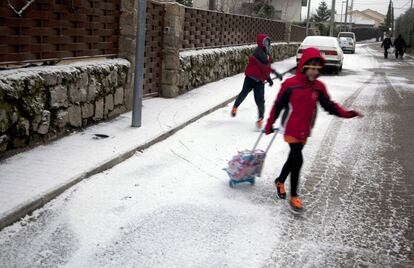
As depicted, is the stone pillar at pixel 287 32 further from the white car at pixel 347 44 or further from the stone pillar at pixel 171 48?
the stone pillar at pixel 171 48

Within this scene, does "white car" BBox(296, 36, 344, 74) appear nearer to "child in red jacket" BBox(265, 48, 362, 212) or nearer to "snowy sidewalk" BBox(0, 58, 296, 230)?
"snowy sidewalk" BBox(0, 58, 296, 230)

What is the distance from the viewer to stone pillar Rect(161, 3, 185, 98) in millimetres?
10820

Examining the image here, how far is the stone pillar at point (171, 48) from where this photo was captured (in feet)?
35.5

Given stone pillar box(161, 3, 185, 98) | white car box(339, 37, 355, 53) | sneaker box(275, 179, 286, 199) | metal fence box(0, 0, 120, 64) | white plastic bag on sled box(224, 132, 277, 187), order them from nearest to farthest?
1. sneaker box(275, 179, 286, 199)
2. white plastic bag on sled box(224, 132, 277, 187)
3. metal fence box(0, 0, 120, 64)
4. stone pillar box(161, 3, 185, 98)
5. white car box(339, 37, 355, 53)

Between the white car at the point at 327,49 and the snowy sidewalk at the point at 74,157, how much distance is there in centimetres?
1145

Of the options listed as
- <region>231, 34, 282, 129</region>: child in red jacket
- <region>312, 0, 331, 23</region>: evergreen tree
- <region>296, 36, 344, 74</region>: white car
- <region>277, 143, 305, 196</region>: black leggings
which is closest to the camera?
<region>277, 143, 305, 196</region>: black leggings

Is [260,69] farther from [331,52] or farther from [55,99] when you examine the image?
[331,52]

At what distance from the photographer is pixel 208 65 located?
13.9 m

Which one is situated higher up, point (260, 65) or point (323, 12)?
point (323, 12)

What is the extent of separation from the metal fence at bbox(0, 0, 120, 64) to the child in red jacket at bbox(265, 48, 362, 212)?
3.32 meters

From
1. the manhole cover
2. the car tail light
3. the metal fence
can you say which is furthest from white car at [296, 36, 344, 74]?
the manhole cover

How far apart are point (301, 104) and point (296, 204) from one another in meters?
1.02

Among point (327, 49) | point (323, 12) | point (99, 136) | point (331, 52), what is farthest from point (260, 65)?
point (323, 12)

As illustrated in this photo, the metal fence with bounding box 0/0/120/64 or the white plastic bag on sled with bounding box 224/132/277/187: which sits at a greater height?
the metal fence with bounding box 0/0/120/64
